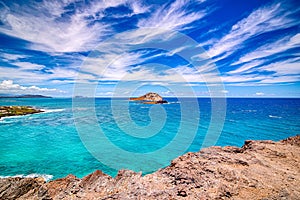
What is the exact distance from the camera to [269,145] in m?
12.6

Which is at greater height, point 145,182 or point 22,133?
point 145,182

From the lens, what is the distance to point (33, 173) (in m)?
19.3

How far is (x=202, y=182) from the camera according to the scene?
7.97 meters

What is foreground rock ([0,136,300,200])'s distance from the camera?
7.23m

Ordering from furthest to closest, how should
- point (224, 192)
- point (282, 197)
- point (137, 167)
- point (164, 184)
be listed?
point (137, 167)
point (164, 184)
point (224, 192)
point (282, 197)

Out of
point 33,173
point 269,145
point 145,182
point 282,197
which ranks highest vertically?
point 269,145

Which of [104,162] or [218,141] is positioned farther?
[218,141]

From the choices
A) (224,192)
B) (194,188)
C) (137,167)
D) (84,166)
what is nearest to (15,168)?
(84,166)

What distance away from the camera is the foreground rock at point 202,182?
723 cm

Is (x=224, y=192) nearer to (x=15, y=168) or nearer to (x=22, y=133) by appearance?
(x=15, y=168)

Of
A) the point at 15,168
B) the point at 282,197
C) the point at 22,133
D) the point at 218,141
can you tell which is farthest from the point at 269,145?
the point at 22,133

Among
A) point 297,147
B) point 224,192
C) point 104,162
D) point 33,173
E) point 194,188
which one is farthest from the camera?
point 104,162

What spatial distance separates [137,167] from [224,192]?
634 inches

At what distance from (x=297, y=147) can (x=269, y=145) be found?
6.11 feet
